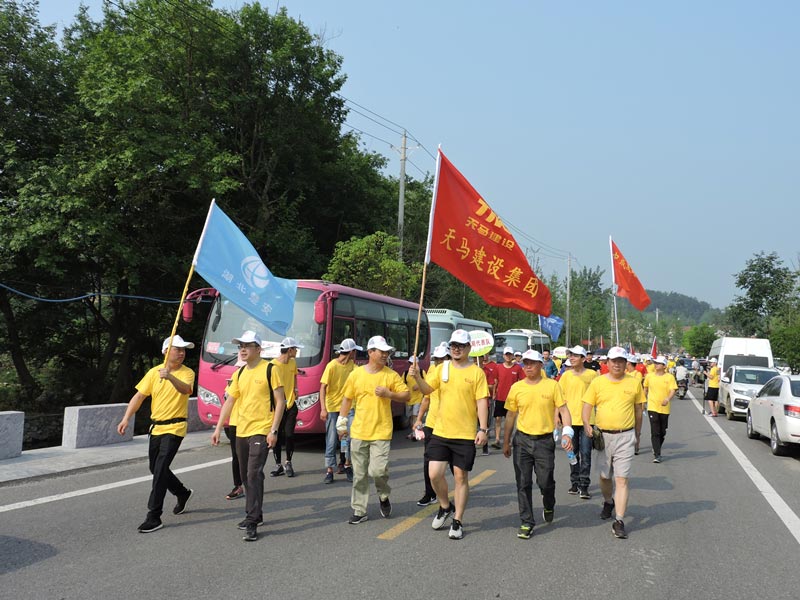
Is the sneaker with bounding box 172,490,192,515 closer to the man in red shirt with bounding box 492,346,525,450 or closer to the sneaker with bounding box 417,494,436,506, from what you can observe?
the sneaker with bounding box 417,494,436,506

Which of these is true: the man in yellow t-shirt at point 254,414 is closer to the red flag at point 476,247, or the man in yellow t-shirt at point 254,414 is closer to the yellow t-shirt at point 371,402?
the yellow t-shirt at point 371,402

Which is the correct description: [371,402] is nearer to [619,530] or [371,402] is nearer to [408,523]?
[408,523]

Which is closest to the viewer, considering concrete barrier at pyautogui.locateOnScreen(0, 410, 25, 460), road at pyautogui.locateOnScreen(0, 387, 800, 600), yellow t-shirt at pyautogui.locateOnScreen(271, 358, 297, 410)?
road at pyautogui.locateOnScreen(0, 387, 800, 600)

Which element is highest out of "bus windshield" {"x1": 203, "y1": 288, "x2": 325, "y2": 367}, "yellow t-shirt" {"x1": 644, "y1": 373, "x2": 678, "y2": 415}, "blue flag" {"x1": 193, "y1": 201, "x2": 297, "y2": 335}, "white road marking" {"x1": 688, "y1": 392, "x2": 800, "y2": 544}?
"blue flag" {"x1": 193, "y1": 201, "x2": 297, "y2": 335}

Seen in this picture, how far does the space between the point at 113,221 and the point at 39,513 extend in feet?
48.0

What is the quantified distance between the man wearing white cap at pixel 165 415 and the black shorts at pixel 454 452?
7.67 feet

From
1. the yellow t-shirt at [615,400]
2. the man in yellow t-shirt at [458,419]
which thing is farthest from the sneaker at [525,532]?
the yellow t-shirt at [615,400]

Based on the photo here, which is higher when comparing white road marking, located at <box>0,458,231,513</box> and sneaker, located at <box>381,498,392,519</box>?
sneaker, located at <box>381,498,392,519</box>

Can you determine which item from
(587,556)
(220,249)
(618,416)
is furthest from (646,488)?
(220,249)

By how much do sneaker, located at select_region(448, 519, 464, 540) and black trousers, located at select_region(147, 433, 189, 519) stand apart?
2613 millimetres

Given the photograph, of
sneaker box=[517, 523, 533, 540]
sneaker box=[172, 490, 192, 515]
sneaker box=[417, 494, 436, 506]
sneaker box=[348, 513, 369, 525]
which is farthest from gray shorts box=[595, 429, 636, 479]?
sneaker box=[172, 490, 192, 515]

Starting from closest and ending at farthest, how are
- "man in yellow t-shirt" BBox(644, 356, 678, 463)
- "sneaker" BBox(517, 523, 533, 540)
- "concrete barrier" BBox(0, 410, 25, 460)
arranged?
"sneaker" BBox(517, 523, 533, 540), "concrete barrier" BBox(0, 410, 25, 460), "man in yellow t-shirt" BBox(644, 356, 678, 463)

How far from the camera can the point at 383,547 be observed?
5.54m

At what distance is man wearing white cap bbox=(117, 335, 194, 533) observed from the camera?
6.00 metres
